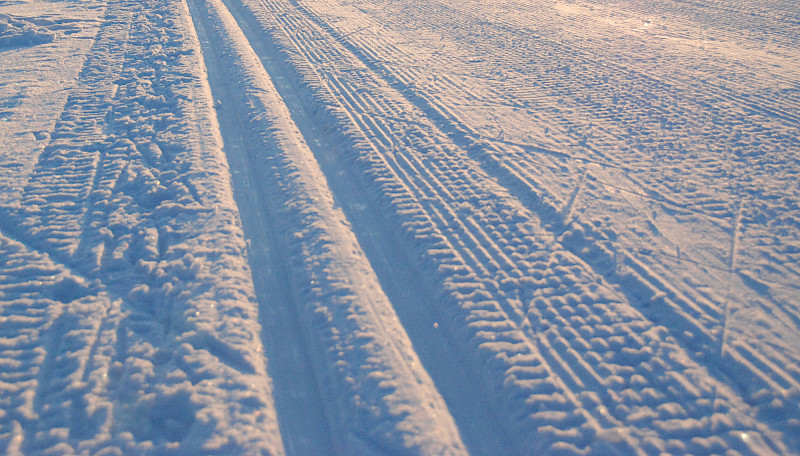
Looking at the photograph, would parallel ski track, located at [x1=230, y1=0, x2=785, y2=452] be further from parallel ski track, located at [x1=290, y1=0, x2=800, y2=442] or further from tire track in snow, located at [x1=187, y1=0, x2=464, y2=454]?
tire track in snow, located at [x1=187, y1=0, x2=464, y2=454]

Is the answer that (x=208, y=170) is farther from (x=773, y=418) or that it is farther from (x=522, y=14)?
(x=522, y=14)

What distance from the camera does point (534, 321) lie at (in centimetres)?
348

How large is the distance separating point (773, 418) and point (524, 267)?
1.85 metres

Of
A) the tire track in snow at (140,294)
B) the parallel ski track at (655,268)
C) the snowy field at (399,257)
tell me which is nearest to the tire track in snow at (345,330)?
the snowy field at (399,257)

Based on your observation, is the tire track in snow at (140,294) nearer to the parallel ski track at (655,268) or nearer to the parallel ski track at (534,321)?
the parallel ski track at (534,321)

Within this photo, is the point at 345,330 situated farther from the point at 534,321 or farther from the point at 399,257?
the point at 534,321

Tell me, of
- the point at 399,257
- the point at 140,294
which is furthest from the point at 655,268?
the point at 140,294

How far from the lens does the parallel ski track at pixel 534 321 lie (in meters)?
2.82

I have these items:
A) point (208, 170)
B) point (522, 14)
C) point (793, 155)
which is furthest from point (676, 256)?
point (522, 14)

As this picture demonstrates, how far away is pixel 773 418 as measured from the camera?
2.79m

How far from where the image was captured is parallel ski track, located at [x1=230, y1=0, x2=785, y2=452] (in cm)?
282

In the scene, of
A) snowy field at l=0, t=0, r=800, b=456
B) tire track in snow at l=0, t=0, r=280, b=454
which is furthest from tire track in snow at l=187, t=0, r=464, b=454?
tire track in snow at l=0, t=0, r=280, b=454

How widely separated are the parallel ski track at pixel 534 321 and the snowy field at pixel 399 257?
0.02 metres

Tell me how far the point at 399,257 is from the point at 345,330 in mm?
1019
